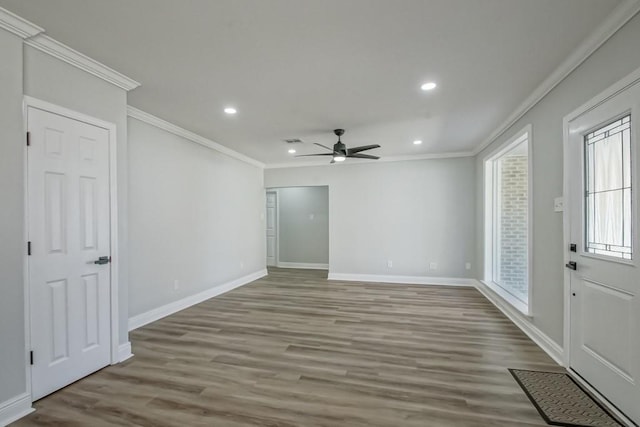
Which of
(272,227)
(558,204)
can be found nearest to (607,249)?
(558,204)

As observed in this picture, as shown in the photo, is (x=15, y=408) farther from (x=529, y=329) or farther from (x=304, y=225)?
(x=304, y=225)

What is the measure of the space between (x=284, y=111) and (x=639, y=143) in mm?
3163

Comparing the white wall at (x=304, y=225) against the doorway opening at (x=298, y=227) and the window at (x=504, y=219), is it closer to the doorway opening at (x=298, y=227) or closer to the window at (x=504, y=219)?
the doorway opening at (x=298, y=227)

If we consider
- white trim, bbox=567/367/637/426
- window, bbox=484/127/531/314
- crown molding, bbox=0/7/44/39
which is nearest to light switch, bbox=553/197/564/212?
white trim, bbox=567/367/637/426

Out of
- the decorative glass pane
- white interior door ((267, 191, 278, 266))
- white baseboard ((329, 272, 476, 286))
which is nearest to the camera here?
the decorative glass pane

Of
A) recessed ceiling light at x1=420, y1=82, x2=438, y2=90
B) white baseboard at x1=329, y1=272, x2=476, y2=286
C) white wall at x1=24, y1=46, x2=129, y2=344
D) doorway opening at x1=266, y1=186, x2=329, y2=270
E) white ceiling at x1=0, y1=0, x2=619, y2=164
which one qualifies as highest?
white ceiling at x1=0, y1=0, x2=619, y2=164

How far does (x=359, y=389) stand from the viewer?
2383mm

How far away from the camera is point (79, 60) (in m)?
2.51

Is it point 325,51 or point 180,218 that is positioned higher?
point 325,51

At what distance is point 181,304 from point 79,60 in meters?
3.27

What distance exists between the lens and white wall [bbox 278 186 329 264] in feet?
27.8

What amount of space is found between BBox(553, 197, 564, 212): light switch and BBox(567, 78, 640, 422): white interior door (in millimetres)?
166

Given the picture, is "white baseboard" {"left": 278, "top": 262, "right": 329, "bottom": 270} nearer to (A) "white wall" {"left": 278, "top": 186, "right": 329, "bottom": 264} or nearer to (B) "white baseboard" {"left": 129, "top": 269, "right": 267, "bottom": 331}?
(A) "white wall" {"left": 278, "top": 186, "right": 329, "bottom": 264}

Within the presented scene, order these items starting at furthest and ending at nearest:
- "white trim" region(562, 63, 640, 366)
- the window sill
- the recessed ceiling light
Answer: the window sill, the recessed ceiling light, "white trim" region(562, 63, 640, 366)
